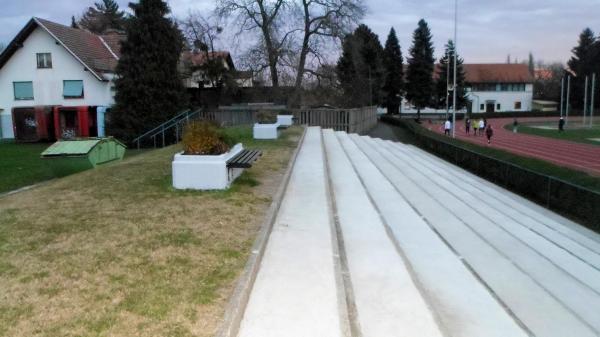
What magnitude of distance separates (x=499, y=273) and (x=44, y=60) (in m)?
36.7

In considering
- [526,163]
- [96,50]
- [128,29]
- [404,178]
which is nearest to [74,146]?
[404,178]

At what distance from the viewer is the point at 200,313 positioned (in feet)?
12.8

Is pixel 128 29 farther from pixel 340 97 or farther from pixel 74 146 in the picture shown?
pixel 340 97

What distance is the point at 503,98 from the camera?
9288cm

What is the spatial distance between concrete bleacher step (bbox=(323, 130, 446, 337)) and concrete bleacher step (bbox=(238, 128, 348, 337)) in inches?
10.8

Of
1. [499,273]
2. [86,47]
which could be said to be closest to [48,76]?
[86,47]

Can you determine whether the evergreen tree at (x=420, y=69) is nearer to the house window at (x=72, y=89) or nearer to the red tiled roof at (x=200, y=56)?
the red tiled roof at (x=200, y=56)

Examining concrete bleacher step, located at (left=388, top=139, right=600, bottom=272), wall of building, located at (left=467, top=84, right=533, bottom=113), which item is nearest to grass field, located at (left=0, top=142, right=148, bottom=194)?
concrete bleacher step, located at (left=388, top=139, right=600, bottom=272)

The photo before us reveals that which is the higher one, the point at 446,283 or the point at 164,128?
the point at 164,128

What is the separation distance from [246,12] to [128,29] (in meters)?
10.6

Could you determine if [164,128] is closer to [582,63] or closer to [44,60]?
[44,60]

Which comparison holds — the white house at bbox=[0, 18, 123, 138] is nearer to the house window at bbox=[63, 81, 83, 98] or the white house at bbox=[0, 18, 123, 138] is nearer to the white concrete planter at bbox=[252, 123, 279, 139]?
the house window at bbox=[63, 81, 83, 98]

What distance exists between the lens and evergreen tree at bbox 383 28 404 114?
240 feet

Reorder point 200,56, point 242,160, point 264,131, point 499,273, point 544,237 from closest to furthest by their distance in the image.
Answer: point 499,273
point 242,160
point 544,237
point 264,131
point 200,56
